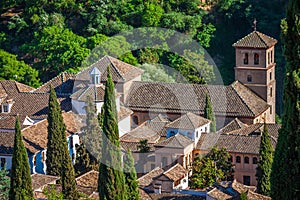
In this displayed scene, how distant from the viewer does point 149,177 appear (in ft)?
166

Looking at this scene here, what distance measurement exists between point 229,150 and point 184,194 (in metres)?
6.81

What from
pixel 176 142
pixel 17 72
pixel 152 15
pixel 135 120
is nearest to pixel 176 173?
pixel 176 142

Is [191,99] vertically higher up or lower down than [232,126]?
higher up

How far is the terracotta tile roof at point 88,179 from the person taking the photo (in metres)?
49.6

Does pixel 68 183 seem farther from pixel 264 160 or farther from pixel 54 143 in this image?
pixel 264 160

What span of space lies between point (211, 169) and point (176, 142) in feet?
9.25

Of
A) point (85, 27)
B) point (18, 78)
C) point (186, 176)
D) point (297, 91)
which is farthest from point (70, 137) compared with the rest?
point (297, 91)

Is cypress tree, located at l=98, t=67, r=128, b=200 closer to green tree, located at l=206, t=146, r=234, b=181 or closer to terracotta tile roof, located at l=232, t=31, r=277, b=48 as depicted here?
green tree, located at l=206, t=146, r=234, b=181

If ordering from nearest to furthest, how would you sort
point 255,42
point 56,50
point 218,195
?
point 218,195
point 255,42
point 56,50

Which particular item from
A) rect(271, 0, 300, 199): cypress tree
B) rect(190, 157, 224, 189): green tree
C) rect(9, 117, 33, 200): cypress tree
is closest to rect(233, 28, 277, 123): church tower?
rect(190, 157, 224, 189): green tree

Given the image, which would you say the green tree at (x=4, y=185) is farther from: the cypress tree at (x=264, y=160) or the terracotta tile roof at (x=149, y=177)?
the cypress tree at (x=264, y=160)

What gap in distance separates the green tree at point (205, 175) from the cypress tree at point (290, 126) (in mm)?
22447

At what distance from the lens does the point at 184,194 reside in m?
47.8

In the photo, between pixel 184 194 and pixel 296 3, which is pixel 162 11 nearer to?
pixel 184 194
